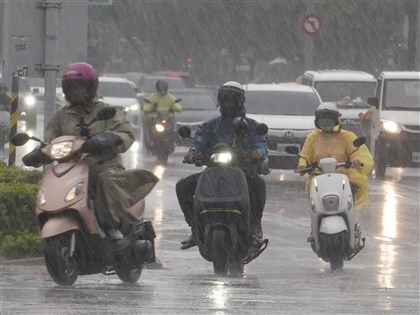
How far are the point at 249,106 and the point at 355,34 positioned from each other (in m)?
34.1

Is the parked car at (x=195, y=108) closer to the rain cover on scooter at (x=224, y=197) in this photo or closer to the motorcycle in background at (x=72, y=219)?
the rain cover on scooter at (x=224, y=197)

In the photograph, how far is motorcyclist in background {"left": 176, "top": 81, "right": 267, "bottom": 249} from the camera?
12.5 m

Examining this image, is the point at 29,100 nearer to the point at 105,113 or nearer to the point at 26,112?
the point at 26,112

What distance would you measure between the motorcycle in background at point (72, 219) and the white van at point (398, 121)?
14.9m

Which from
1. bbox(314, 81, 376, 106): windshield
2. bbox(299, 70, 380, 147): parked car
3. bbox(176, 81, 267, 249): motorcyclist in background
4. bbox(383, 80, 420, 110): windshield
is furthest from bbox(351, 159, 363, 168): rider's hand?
bbox(314, 81, 376, 106): windshield

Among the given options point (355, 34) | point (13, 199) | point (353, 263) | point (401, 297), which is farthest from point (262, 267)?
point (355, 34)

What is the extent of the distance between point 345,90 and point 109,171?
71.2 ft

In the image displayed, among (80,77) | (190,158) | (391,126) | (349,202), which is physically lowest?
(391,126)

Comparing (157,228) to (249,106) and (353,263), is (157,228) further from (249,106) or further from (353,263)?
(249,106)

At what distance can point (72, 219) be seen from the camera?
10227 mm

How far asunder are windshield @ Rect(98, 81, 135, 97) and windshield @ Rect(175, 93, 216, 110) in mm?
4665

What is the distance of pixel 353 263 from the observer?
1412 centimetres

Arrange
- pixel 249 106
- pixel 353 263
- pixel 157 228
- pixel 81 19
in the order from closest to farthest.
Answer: pixel 353 263
pixel 81 19
pixel 157 228
pixel 249 106

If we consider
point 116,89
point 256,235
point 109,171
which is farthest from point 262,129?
point 116,89
